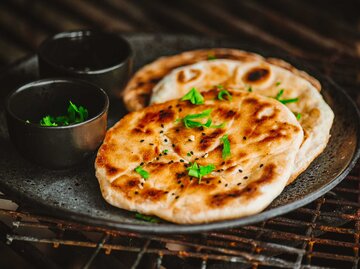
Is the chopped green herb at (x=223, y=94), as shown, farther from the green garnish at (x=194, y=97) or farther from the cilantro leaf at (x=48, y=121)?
the cilantro leaf at (x=48, y=121)

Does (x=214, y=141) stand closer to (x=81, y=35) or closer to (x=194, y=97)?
(x=194, y=97)

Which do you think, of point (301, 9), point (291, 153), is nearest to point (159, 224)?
point (291, 153)

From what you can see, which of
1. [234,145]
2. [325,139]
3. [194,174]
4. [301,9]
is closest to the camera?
[194,174]

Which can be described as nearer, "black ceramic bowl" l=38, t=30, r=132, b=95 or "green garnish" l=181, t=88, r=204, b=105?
"green garnish" l=181, t=88, r=204, b=105

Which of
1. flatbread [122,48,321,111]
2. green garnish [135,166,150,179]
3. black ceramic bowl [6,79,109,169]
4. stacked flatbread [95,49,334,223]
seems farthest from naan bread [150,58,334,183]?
green garnish [135,166,150,179]

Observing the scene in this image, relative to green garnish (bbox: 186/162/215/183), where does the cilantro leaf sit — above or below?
below

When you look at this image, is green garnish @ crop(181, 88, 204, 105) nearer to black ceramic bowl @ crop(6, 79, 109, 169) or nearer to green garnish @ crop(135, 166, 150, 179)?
black ceramic bowl @ crop(6, 79, 109, 169)

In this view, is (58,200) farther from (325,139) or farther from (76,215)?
(325,139)

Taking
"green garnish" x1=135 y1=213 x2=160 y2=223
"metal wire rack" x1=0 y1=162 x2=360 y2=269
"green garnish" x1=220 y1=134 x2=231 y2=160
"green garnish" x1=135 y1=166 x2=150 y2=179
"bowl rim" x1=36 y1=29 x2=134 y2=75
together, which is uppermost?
"green garnish" x1=220 y1=134 x2=231 y2=160
